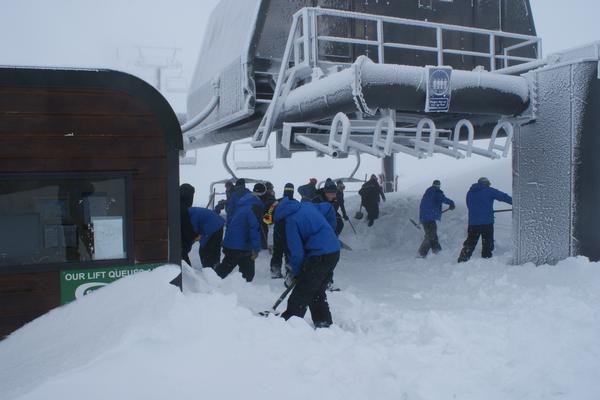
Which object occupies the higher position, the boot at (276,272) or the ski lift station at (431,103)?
the ski lift station at (431,103)

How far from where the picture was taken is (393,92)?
7.21 meters

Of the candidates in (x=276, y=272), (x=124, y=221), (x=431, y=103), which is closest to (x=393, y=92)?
(x=431, y=103)

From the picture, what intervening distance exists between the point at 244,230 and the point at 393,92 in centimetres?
272

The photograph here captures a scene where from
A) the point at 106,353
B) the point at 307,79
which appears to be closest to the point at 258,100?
the point at 307,79

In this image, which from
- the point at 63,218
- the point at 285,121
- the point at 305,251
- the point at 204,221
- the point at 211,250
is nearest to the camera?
the point at 63,218

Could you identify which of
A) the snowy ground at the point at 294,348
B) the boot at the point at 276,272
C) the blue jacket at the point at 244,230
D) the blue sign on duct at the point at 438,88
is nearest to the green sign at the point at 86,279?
the snowy ground at the point at 294,348

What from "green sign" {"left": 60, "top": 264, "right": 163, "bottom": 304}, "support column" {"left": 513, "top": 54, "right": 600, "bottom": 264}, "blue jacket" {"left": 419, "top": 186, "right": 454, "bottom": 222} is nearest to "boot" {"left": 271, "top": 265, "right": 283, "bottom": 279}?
"blue jacket" {"left": 419, "top": 186, "right": 454, "bottom": 222}

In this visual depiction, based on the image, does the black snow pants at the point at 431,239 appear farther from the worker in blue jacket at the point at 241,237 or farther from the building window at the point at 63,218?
the building window at the point at 63,218

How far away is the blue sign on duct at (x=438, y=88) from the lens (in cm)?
746

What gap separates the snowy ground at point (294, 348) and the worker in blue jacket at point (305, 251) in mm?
411

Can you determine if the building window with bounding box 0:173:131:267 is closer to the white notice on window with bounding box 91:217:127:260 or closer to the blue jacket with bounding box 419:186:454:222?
the white notice on window with bounding box 91:217:127:260

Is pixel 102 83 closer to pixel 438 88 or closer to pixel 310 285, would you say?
pixel 310 285

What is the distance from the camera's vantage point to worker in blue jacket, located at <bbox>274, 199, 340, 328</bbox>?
5320 millimetres

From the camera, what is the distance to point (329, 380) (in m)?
3.72
